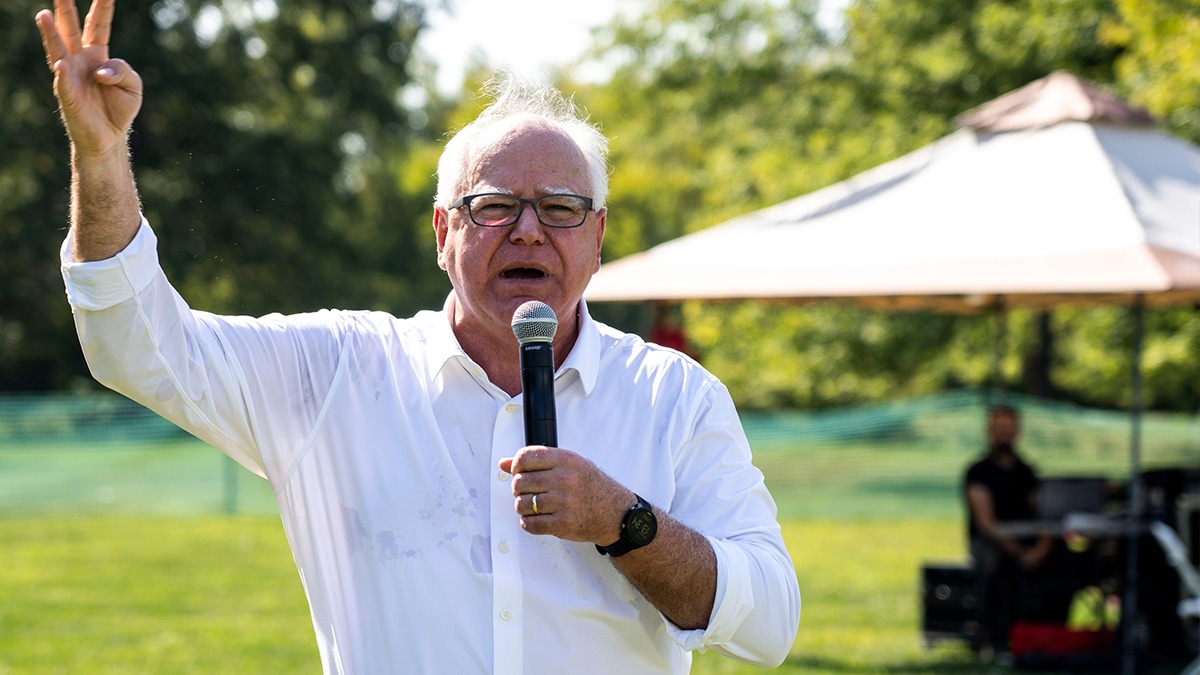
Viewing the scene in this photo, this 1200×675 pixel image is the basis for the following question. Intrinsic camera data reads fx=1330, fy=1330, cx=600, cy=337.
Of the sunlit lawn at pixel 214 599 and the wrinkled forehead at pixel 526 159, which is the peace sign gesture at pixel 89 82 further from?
the sunlit lawn at pixel 214 599

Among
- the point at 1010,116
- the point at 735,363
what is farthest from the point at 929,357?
the point at 1010,116

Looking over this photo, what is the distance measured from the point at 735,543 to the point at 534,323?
55cm

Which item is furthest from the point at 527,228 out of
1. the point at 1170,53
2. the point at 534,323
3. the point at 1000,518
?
the point at 1170,53

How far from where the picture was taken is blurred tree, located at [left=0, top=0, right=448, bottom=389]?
2809 centimetres

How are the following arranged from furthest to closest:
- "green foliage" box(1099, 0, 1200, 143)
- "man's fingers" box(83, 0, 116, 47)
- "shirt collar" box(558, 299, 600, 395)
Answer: "green foliage" box(1099, 0, 1200, 143), "shirt collar" box(558, 299, 600, 395), "man's fingers" box(83, 0, 116, 47)

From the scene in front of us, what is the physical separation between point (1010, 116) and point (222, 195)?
22492 mm

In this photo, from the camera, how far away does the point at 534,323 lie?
2418mm

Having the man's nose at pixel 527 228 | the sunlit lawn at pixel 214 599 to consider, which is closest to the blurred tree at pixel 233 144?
the sunlit lawn at pixel 214 599

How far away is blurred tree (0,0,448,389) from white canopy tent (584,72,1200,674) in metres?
19.2

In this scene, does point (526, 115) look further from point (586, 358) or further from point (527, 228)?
point (586, 358)

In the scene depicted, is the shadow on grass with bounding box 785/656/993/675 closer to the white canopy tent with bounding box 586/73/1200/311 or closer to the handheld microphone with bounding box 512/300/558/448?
the white canopy tent with bounding box 586/73/1200/311

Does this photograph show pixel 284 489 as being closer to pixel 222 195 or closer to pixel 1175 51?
pixel 1175 51

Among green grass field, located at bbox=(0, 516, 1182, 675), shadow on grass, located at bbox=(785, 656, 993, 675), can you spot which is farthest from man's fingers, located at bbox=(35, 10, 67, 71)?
shadow on grass, located at bbox=(785, 656, 993, 675)

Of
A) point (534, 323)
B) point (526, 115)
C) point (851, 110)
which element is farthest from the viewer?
point (851, 110)
